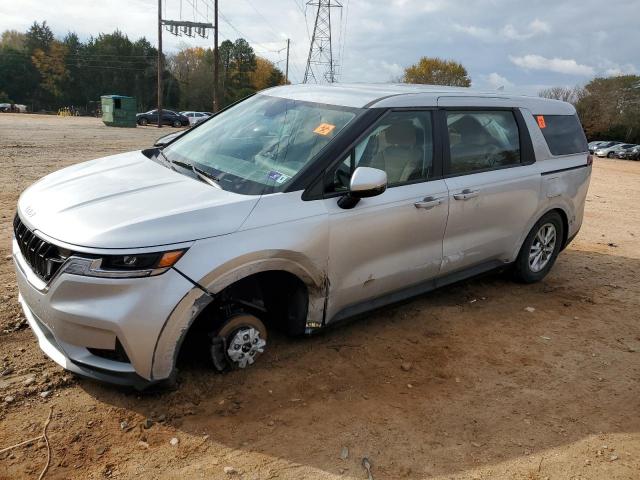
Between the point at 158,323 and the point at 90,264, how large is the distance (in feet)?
1.50

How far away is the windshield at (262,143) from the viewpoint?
3.41 m

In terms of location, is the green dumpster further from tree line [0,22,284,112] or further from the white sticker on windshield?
tree line [0,22,284,112]

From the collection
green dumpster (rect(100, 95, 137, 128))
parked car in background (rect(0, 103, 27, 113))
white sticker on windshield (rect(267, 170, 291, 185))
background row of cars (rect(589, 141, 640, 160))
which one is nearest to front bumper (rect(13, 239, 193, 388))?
white sticker on windshield (rect(267, 170, 291, 185))

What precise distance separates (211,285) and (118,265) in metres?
0.50

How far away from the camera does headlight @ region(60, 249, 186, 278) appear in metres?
2.67

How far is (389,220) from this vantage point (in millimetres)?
3670

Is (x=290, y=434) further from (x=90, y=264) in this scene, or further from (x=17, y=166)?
(x=17, y=166)

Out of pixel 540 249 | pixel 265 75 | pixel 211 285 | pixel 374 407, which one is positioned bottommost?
pixel 374 407

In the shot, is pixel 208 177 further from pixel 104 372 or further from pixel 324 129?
pixel 104 372

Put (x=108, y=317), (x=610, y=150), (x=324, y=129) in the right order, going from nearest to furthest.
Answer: (x=108, y=317)
(x=324, y=129)
(x=610, y=150)

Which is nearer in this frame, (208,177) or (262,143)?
(208,177)

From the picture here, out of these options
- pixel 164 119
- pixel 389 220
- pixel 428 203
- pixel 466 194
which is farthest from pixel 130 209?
pixel 164 119

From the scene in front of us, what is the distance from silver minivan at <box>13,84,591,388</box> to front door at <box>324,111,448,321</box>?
0.01 m

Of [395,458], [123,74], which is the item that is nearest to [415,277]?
[395,458]
